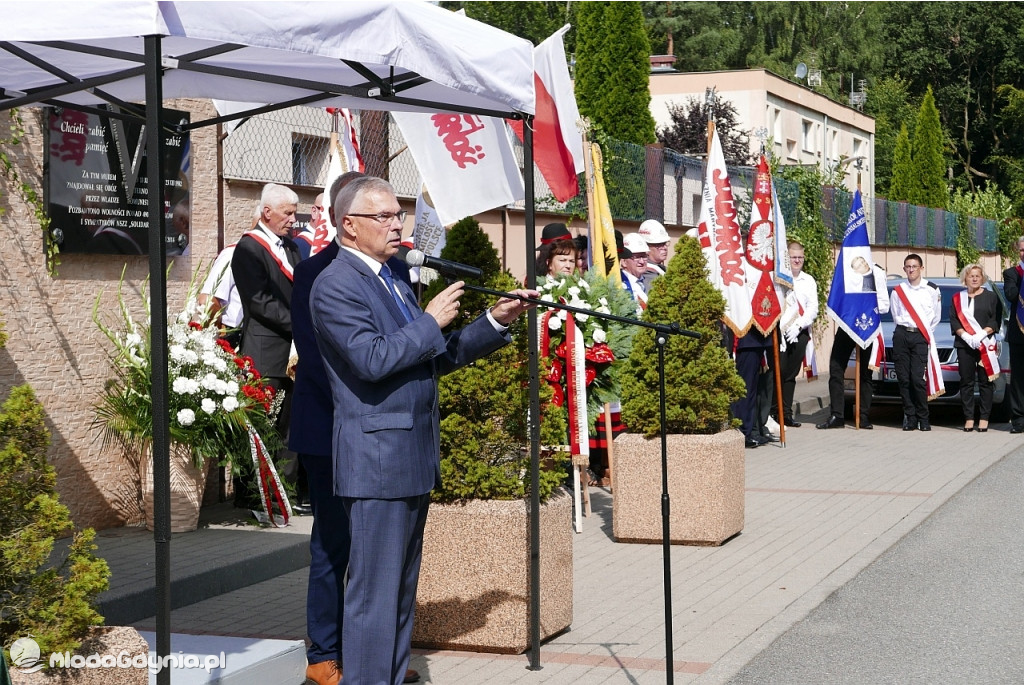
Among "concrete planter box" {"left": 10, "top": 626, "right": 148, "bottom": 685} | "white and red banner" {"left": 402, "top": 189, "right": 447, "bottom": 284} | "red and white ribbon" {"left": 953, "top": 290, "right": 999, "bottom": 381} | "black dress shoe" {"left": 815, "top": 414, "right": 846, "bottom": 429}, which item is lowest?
"black dress shoe" {"left": 815, "top": 414, "right": 846, "bottom": 429}

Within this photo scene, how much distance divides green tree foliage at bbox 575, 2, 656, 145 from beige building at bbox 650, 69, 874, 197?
600 cm

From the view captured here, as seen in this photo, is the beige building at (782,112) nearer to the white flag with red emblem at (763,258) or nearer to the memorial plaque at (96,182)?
the white flag with red emblem at (763,258)

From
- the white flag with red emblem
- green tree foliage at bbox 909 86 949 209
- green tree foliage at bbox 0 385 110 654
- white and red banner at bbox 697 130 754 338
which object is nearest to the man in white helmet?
white and red banner at bbox 697 130 754 338

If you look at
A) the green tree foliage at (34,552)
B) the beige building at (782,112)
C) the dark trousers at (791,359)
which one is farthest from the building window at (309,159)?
the beige building at (782,112)

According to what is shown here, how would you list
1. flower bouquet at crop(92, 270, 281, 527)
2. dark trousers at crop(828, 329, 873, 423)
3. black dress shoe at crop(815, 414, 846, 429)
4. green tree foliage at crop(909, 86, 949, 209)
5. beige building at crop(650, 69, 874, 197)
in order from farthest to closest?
1. green tree foliage at crop(909, 86, 949, 209)
2. beige building at crop(650, 69, 874, 197)
3. black dress shoe at crop(815, 414, 846, 429)
4. dark trousers at crop(828, 329, 873, 423)
5. flower bouquet at crop(92, 270, 281, 527)

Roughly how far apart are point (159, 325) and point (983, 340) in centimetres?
1359

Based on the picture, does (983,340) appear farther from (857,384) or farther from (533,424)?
(533,424)

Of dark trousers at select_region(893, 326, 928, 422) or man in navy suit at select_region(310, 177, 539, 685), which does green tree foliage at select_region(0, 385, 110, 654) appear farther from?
dark trousers at select_region(893, 326, 928, 422)

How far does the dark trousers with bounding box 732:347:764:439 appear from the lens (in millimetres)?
14281

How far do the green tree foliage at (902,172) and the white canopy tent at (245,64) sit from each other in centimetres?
4735

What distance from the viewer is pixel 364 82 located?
6.19m

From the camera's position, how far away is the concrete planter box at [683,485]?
8945 mm

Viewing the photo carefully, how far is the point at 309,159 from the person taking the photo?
457 inches

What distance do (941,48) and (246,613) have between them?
66550 mm
